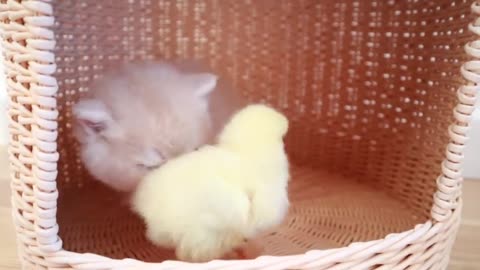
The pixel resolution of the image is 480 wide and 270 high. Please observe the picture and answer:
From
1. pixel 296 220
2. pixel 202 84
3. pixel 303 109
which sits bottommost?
pixel 296 220

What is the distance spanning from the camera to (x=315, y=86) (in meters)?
1.14

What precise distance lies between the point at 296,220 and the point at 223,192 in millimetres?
346

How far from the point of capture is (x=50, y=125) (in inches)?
25.4

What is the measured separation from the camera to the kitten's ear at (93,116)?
31.7 inches

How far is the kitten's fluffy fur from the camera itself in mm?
809

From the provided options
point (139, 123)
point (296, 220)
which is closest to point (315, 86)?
point (296, 220)

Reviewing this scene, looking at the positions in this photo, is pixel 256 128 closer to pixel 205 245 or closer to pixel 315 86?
pixel 205 245

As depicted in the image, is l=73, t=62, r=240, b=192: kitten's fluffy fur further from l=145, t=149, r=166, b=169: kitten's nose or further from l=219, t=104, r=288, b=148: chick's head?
l=219, t=104, r=288, b=148: chick's head

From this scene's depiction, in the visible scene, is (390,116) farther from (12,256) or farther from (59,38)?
(12,256)

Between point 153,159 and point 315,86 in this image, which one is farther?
point 315,86

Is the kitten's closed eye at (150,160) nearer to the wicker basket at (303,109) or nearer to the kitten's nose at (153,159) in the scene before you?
the kitten's nose at (153,159)

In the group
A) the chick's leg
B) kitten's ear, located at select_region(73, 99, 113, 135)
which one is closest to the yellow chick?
the chick's leg

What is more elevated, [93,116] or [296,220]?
[93,116]

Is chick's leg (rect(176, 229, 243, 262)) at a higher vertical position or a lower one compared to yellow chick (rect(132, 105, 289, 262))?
lower
